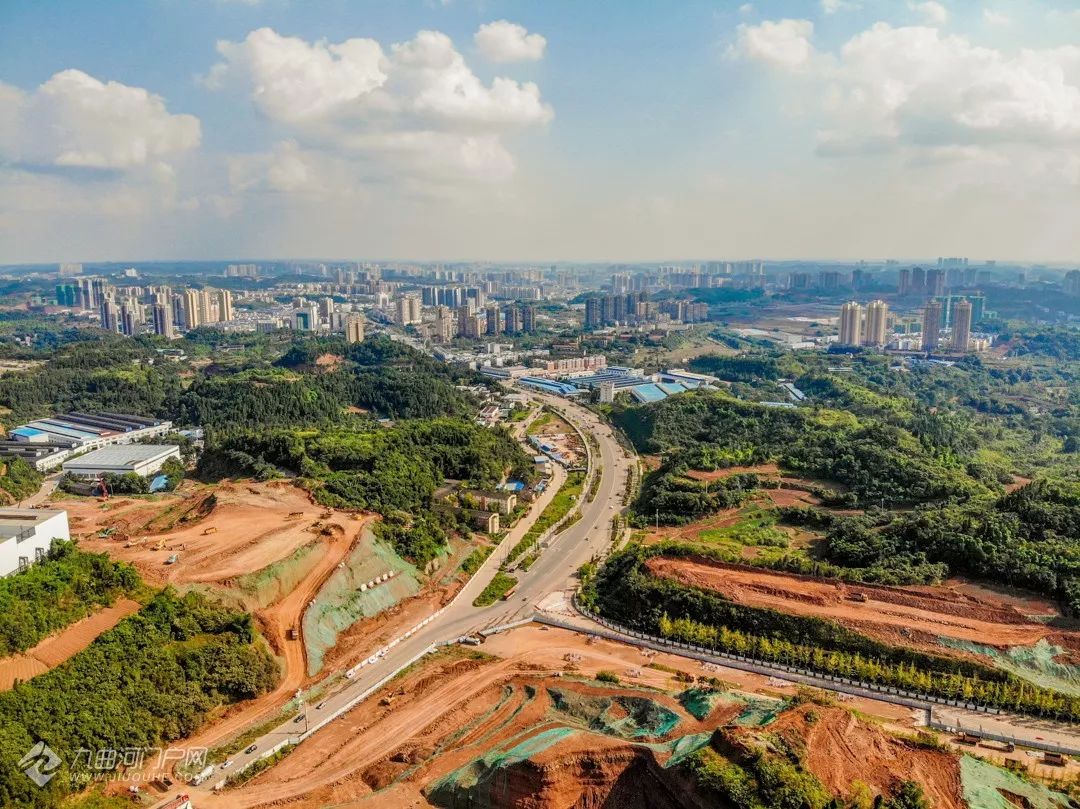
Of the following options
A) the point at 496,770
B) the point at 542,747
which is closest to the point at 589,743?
the point at 542,747

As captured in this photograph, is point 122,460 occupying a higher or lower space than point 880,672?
lower

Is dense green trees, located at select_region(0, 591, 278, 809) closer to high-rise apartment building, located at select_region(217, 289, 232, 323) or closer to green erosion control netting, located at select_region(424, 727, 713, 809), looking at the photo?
green erosion control netting, located at select_region(424, 727, 713, 809)

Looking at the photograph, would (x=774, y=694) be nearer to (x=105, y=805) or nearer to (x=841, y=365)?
(x=105, y=805)

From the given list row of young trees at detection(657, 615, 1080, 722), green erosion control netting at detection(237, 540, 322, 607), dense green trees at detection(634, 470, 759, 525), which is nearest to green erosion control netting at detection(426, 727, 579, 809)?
row of young trees at detection(657, 615, 1080, 722)

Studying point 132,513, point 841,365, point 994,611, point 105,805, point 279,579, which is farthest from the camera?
point 841,365

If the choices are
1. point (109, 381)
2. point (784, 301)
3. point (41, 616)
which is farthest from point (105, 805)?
point (784, 301)

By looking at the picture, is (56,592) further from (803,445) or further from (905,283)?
(905,283)
